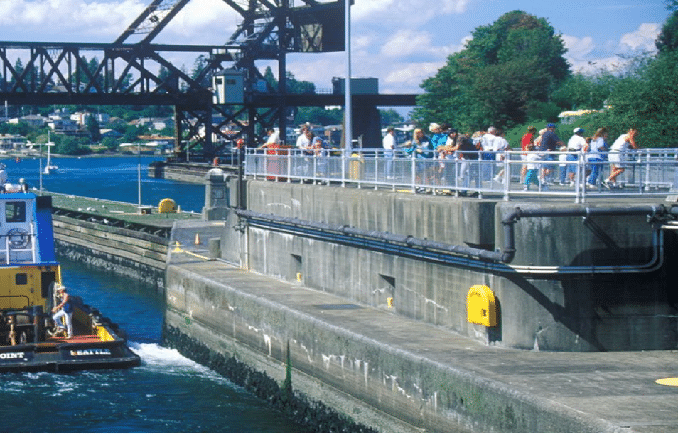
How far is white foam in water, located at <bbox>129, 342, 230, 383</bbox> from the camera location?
3198 cm

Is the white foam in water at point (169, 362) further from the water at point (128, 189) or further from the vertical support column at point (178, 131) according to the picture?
the vertical support column at point (178, 131)

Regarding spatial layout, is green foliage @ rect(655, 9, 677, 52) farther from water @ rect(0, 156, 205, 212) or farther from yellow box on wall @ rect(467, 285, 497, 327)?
yellow box on wall @ rect(467, 285, 497, 327)

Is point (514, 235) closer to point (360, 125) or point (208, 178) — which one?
point (208, 178)

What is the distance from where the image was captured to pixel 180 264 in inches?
1484

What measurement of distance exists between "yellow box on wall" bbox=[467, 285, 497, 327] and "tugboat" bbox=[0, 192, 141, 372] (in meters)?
11.0

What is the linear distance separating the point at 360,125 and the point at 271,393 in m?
124

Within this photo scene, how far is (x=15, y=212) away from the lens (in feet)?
119

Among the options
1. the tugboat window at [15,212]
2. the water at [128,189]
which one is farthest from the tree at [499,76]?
the tugboat window at [15,212]

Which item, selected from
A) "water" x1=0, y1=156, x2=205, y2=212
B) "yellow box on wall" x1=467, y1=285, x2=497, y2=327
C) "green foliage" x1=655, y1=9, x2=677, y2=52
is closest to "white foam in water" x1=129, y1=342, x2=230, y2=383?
"yellow box on wall" x1=467, y1=285, x2=497, y2=327

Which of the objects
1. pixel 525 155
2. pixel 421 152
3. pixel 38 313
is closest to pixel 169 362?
pixel 38 313

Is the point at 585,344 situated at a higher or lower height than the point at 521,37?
lower

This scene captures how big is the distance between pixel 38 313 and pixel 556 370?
15441 mm

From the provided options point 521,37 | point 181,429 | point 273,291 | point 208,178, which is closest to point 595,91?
point 208,178

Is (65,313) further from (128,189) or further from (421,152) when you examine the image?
(128,189)
